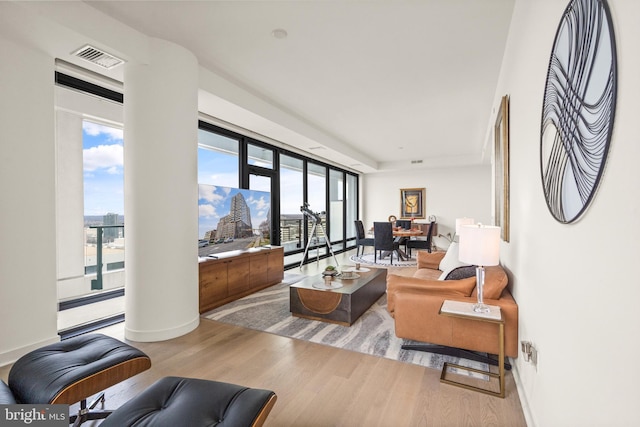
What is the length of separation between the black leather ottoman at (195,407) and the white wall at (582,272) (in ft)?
3.85

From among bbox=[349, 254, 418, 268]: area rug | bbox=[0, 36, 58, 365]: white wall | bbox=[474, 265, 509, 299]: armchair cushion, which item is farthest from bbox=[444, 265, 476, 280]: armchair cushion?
bbox=[349, 254, 418, 268]: area rug

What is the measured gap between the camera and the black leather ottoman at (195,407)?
1191 millimetres

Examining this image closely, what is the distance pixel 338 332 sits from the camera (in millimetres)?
3002

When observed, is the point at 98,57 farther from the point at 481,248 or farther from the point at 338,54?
the point at 481,248

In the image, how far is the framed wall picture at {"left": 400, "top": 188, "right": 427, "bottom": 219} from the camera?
30.7 ft

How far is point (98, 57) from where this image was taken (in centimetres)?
263

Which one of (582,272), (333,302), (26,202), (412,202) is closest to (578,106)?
(582,272)

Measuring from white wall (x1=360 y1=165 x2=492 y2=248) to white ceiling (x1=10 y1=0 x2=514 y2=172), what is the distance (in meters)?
3.67

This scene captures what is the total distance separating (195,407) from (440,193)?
9005mm

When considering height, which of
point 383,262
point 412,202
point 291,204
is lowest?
point 383,262

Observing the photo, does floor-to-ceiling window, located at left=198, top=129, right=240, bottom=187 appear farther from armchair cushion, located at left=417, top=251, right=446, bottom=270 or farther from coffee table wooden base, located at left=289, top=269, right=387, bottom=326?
armchair cushion, located at left=417, top=251, right=446, bottom=270

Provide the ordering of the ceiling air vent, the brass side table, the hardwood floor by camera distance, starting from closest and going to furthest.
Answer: the hardwood floor → the brass side table → the ceiling air vent

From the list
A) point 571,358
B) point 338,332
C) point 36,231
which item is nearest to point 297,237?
point 338,332

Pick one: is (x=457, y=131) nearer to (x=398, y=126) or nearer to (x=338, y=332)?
(x=398, y=126)
